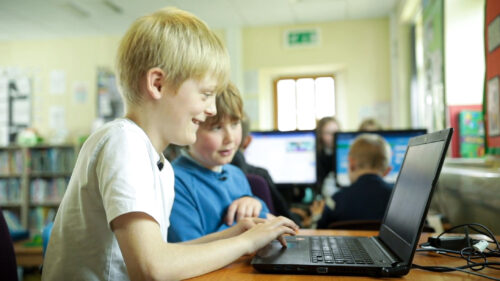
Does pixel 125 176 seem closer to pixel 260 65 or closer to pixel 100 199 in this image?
pixel 100 199

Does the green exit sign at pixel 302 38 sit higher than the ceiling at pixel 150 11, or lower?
lower

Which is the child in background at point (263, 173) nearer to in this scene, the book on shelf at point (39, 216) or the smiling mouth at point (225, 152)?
the smiling mouth at point (225, 152)

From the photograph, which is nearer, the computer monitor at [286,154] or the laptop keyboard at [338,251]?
the laptop keyboard at [338,251]

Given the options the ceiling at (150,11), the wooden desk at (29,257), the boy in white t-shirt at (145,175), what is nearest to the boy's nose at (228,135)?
the boy in white t-shirt at (145,175)

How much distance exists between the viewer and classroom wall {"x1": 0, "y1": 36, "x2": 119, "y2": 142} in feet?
19.3

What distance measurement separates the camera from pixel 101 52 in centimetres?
591

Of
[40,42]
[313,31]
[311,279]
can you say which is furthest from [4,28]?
[311,279]

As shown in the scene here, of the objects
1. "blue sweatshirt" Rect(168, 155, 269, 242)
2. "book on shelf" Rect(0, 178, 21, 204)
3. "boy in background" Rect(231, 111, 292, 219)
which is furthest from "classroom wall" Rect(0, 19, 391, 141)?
"blue sweatshirt" Rect(168, 155, 269, 242)

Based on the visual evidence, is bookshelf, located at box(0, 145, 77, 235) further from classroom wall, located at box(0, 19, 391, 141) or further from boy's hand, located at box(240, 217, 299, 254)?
boy's hand, located at box(240, 217, 299, 254)

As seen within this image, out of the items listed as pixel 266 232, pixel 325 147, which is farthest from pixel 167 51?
pixel 325 147

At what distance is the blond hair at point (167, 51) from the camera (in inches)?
32.0

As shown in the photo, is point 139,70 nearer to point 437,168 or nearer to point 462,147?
point 437,168

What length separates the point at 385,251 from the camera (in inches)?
31.9

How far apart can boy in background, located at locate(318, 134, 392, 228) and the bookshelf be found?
4336 mm
